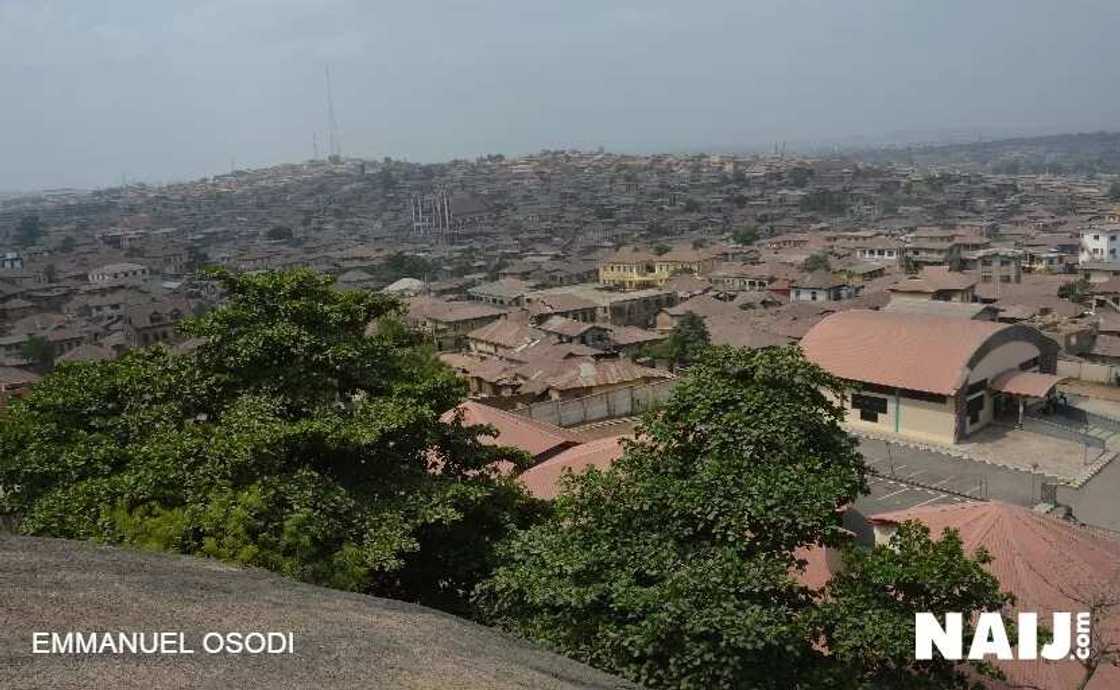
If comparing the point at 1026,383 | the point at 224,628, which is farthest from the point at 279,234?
the point at 224,628

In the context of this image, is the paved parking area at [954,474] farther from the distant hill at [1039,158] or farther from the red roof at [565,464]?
the distant hill at [1039,158]

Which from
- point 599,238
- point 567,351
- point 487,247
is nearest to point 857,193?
point 599,238

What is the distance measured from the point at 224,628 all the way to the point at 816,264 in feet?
156

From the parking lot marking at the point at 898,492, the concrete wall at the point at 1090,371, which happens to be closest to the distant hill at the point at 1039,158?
the concrete wall at the point at 1090,371

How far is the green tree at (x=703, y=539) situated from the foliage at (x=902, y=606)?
1.03 feet

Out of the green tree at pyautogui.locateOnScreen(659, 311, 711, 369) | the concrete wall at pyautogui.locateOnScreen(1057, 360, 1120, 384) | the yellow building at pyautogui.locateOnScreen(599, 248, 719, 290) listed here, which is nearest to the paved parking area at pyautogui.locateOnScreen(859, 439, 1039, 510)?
the concrete wall at pyautogui.locateOnScreen(1057, 360, 1120, 384)

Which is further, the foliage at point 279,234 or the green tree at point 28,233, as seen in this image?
the green tree at point 28,233

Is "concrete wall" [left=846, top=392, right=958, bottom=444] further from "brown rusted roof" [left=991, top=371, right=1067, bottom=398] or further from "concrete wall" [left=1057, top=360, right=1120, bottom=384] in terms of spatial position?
"concrete wall" [left=1057, top=360, right=1120, bottom=384]

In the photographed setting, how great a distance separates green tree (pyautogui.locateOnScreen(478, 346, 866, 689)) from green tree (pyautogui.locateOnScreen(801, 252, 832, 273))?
40.9 meters

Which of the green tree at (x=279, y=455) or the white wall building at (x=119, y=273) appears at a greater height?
the green tree at (x=279, y=455)

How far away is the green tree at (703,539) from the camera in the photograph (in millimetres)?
6781

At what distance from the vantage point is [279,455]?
8.79 metres

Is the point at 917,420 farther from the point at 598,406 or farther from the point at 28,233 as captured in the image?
the point at 28,233

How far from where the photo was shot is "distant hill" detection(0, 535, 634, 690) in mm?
4488
